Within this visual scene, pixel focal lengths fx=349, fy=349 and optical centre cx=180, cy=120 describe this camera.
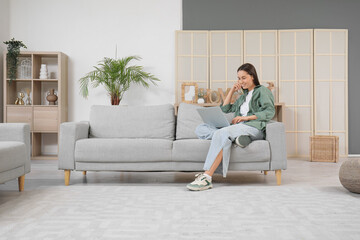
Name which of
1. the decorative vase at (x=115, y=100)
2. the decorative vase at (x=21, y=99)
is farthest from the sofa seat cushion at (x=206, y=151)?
the decorative vase at (x=21, y=99)

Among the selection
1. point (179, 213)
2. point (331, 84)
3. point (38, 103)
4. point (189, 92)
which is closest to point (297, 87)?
point (331, 84)

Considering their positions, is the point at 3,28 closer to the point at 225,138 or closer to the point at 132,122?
the point at 132,122

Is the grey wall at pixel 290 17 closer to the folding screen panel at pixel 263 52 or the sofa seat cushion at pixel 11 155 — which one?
the folding screen panel at pixel 263 52

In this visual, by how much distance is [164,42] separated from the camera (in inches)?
231

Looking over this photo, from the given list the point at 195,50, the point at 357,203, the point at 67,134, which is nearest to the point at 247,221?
the point at 357,203

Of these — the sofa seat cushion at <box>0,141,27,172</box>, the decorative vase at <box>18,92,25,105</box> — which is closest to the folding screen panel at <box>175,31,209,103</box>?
the decorative vase at <box>18,92,25,105</box>

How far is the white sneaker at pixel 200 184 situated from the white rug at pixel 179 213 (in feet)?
0.22

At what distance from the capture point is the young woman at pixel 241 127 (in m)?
3.08

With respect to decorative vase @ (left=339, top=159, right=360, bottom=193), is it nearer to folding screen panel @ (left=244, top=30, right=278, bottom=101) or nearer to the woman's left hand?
the woman's left hand

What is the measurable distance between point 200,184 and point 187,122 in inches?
38.8

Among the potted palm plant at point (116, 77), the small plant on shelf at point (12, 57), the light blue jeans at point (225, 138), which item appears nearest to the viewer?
the light blue jeans at point (225, 138)

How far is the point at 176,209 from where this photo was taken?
7.79 ft

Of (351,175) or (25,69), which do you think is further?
(25,69)

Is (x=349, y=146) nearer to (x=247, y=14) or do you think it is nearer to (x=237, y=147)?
(x=247, y=14)
